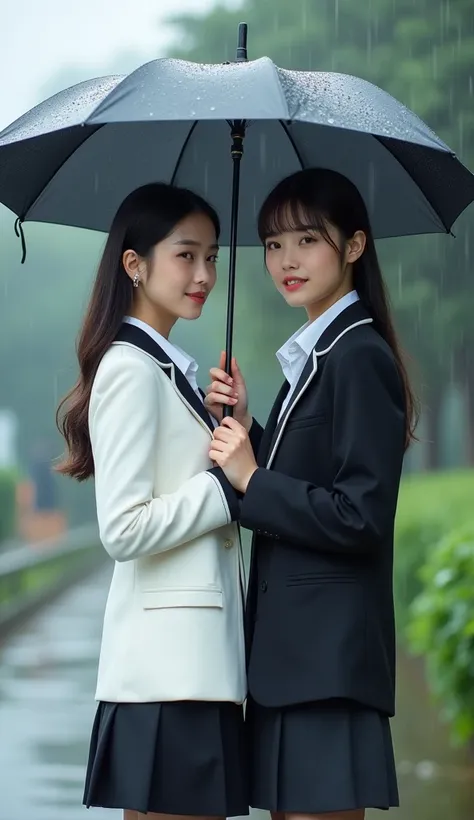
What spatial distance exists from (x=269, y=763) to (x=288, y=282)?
1.16 meters

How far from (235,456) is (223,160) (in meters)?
1.17

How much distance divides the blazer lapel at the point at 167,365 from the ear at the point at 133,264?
14cm

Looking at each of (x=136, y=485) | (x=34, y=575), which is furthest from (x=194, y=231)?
(x=34, y=575)

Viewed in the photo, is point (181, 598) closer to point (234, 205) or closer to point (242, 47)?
point (234, 205)

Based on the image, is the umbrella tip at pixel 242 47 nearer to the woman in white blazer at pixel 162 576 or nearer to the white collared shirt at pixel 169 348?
the woman in white blazer at pixel 162 576

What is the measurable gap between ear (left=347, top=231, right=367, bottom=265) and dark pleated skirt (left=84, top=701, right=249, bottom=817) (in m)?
1.14

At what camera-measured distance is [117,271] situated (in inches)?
142

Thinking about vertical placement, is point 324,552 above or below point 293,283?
below

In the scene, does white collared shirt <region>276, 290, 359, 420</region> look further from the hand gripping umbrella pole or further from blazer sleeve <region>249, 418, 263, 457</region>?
blazer sleeve <region>249, 418, 263, 457</region>

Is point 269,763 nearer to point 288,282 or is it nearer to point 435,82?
point 288,282

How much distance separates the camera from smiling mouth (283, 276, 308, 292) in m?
3.54

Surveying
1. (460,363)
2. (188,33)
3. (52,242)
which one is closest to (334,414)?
(188,33)

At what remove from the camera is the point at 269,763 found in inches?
132

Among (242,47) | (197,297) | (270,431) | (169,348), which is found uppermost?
(242,47)
